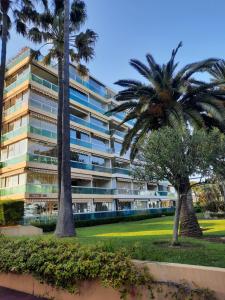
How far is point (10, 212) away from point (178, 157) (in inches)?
696

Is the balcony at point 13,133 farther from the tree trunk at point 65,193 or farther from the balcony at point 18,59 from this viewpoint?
the tree trunk at point 65,193

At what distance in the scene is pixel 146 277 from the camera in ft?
19.7

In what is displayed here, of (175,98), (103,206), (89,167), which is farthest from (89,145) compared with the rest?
(175,98)

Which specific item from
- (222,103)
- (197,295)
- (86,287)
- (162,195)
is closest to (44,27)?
(222,103)

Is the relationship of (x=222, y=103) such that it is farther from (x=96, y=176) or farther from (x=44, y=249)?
(x=96, y=176)

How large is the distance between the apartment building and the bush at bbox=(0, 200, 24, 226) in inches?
148

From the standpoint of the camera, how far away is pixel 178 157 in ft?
33.6

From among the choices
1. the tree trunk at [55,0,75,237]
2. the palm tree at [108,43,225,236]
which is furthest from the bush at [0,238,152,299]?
the palm tree at [108,43,225,236]

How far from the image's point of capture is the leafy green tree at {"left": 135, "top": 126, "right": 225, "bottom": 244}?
33.8 ft

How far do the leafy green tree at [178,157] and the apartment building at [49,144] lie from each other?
16548 mm

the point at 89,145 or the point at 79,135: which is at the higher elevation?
the point at 79,135

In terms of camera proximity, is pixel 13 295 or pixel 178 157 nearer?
pixel 13 295

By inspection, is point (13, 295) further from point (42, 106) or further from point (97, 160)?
point (97, 160)

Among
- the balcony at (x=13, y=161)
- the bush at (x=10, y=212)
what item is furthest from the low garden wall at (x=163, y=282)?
the balcony at (x=13, y=161)
